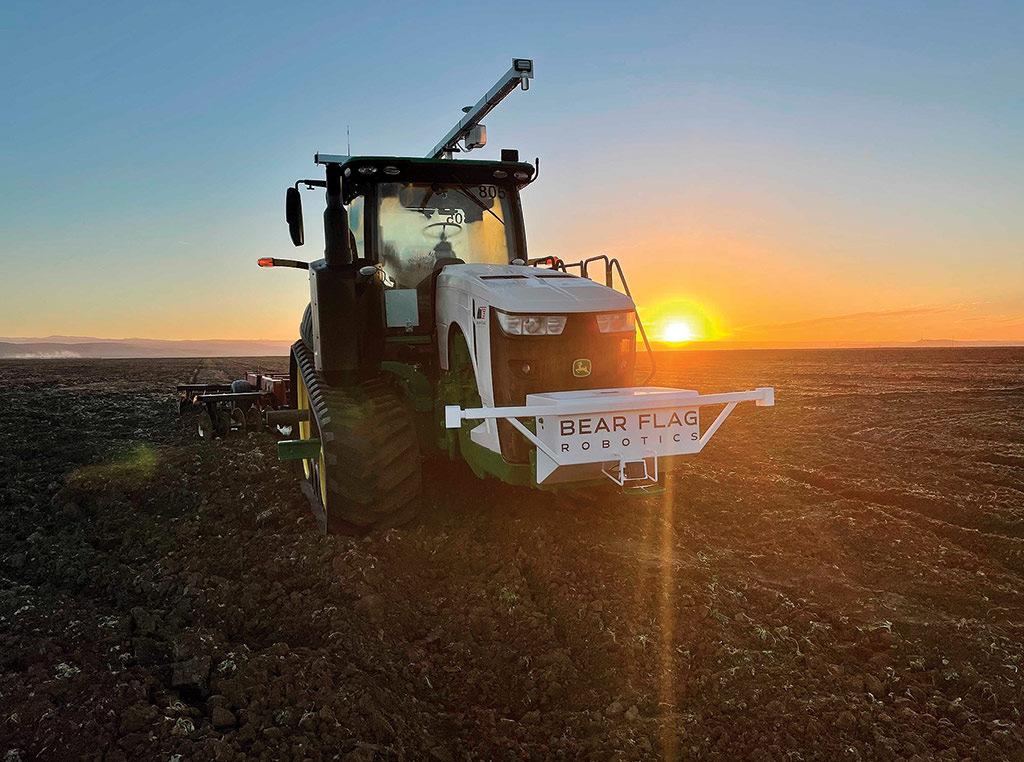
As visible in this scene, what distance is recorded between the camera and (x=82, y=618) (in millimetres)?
4289

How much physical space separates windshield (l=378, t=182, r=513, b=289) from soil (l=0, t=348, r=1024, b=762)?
1.96 metres

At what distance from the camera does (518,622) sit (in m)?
4.28

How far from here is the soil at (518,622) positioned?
3199mm

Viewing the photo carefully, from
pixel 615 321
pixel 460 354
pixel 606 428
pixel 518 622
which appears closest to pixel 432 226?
pixel 460 354

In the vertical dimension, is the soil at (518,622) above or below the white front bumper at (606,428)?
below

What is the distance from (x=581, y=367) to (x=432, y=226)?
6.66 feet

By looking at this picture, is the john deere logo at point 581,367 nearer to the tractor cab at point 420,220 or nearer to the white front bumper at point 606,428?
the white front bumper at point 606,428

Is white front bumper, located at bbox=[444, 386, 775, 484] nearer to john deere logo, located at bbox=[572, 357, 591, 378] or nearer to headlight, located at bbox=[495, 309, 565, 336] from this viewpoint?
john deere logo, located at bbox=[572, 357, 591, 378]

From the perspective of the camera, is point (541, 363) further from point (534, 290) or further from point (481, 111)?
point (481, 111)

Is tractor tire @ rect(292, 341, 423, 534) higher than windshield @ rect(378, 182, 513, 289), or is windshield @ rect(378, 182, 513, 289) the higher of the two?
windshield @ rect(378, 182, 513, 289)

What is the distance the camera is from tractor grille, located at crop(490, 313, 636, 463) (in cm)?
456

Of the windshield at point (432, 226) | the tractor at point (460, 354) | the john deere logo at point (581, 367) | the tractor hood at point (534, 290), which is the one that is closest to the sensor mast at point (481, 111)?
the tractor at point (460, 354)

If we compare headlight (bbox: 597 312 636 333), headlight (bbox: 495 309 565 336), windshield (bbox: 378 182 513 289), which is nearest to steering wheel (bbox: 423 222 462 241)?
windshield (bbox: 378 182 513 289)

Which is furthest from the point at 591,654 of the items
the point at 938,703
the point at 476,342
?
the point at 476,342
